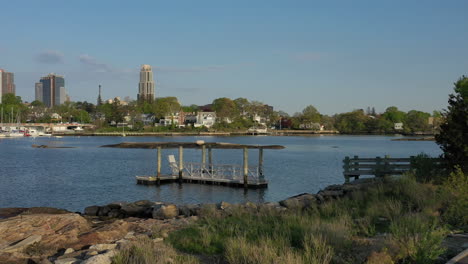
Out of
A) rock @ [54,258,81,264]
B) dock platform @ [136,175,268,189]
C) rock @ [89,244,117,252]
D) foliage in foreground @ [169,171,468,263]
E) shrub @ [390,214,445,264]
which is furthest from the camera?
dock platform @ [136,175,268,189]

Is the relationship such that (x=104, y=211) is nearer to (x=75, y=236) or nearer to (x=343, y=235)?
(x=75, y=236)

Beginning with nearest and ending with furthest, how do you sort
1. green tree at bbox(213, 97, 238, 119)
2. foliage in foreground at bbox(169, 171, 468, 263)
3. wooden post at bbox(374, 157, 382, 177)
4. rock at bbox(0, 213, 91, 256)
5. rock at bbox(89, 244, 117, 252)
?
foliage in foreground at bbox(169, 171, 468, 263) → rock at bbox(89, 244, 117, 252) → rock at bbox(0, 213, 91, 256) → wooden post at bbox(374, 157, 382, 177) → green tree at bbox(213, 97, 238, 119)

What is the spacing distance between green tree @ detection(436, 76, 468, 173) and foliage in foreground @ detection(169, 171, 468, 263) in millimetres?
3412

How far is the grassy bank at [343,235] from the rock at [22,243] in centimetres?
403

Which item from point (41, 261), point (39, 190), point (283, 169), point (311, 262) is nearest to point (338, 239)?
point (311, 262)

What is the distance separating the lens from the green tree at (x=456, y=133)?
17562mm

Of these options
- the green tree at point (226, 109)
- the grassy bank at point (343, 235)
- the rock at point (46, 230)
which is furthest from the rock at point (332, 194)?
the green tree at point (226, 109)

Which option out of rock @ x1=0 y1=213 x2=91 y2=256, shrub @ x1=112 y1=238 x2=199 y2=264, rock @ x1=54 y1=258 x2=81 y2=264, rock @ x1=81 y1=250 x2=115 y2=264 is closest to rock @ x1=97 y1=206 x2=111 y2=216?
rock @ x1=0 y1=213 x2=91 y2=256

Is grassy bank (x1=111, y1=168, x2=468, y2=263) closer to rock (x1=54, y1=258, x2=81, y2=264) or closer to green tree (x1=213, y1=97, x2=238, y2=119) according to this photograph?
rock (x1=54, y1=258, x2=81, y2=264)

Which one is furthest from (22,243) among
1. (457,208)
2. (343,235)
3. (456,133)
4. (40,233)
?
(456,133)

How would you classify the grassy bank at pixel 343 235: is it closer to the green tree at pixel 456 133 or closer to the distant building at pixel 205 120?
the green tree at pixel 456 133

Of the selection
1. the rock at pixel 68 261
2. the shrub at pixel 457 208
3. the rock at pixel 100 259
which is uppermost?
the shrub at pixel 457 208

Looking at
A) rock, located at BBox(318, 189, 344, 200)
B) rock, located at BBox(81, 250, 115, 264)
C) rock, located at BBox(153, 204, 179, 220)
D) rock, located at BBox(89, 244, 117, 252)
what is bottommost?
rock, located at BBox(153, 204, 179, 220)

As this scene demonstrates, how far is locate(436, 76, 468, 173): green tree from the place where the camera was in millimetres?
17562
